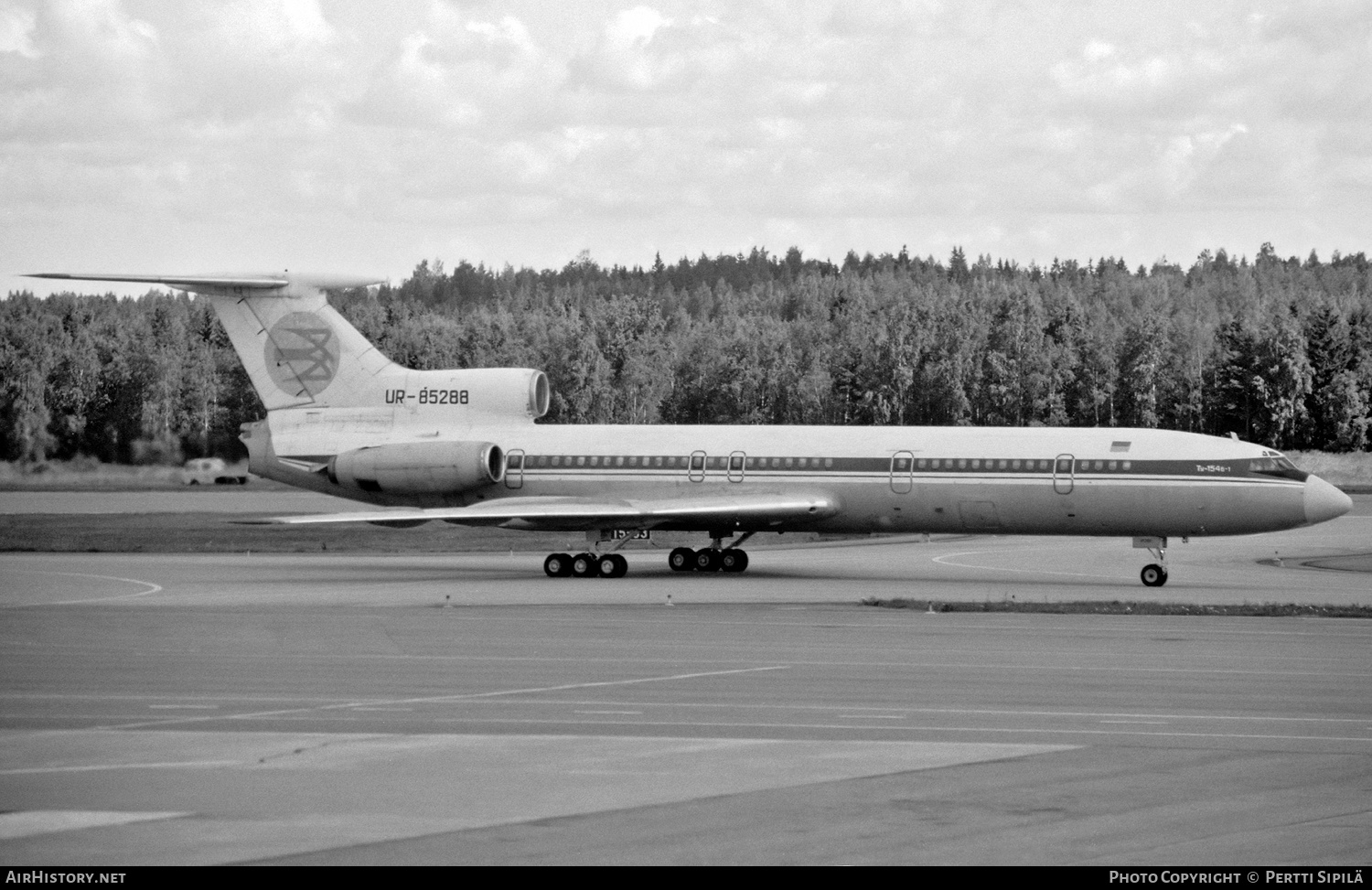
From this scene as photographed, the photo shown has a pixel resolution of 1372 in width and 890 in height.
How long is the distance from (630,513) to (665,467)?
2.48 meters

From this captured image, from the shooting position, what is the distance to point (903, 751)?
49.8 ft

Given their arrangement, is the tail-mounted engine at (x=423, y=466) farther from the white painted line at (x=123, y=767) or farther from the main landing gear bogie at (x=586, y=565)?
the white painted line at (x=123, y=767)

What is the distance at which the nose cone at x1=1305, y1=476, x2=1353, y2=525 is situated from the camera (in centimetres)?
3662

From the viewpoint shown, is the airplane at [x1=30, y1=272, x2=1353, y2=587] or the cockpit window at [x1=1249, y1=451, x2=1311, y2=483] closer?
the cockpit window at [x1=1249, y1=451, x2=1311, y2=483]

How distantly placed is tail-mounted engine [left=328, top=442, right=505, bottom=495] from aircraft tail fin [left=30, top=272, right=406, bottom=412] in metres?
1.90

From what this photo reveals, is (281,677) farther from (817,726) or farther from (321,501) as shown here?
(321,501)

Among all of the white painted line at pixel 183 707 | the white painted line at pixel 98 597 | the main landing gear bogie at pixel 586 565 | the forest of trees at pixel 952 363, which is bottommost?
the white painted line at pixel 183 707

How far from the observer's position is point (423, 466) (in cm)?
4212

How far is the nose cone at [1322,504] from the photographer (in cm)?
3662

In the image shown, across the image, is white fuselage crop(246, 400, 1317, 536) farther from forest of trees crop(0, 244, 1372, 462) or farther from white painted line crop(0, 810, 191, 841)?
forest of trees crop(0, 244, 1372, 462)

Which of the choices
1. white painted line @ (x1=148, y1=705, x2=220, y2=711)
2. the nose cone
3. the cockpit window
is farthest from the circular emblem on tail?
white painted line @ (x1=148, y1=705, x2=220, y2=711)

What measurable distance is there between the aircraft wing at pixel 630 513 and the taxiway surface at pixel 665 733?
7016mm

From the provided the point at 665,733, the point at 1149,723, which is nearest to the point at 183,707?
the point at 665,733

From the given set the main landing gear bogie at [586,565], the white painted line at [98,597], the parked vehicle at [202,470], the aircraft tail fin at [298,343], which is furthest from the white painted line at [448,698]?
the parked vehicle at [202,470]
